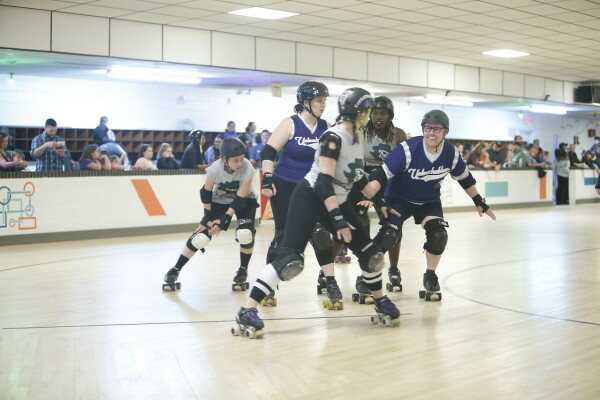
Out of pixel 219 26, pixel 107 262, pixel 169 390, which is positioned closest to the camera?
pixel 169 390

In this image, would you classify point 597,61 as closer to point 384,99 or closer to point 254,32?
point 254,32

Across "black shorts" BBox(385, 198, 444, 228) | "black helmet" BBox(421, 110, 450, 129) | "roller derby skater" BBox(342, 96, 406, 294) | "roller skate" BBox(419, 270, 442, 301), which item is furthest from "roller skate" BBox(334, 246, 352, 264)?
"black helmet" BBox(421, 110, 450, 129)

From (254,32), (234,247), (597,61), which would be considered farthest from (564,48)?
(234,247)

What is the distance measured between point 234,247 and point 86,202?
2.36 m

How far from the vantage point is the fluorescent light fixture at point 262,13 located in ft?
32.4

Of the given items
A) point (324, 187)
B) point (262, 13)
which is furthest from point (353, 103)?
point (262, 13)

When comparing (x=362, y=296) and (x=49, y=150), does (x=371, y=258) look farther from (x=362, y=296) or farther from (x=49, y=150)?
(x=49, y=150)

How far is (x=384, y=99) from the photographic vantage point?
17.6ft

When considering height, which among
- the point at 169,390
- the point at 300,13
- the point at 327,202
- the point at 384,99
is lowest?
the point at 169,390

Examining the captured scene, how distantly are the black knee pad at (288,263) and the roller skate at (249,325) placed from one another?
0.24 meters

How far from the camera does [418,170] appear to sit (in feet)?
16.3

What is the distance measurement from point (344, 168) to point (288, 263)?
605 millimetres

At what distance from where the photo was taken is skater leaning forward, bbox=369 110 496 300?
191 inches

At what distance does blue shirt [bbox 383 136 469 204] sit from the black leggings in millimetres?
899
